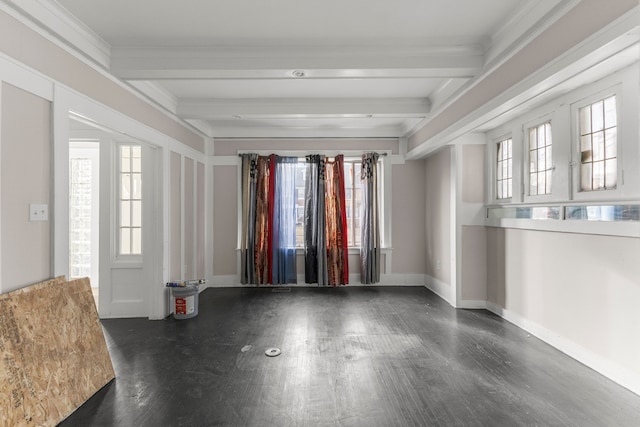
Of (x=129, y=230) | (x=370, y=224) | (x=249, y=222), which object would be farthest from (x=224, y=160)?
(x=370, y=224)

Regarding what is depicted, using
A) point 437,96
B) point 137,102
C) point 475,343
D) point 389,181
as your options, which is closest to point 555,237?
point 475,343

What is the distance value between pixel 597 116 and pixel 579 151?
0.31m

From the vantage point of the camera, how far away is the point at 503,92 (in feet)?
8.40

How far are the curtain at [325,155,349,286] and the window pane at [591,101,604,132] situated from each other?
3.23 m

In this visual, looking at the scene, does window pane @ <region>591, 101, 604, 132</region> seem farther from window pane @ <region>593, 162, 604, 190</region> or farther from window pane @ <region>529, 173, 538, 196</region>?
window pane @ <region>529, 173, 538, 196</region>

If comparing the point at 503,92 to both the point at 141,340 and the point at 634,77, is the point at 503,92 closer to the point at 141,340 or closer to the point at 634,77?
the point at 634,77

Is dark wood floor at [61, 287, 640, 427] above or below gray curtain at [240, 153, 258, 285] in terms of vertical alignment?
below

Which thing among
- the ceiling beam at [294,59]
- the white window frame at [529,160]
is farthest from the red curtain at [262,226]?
the white window frame at [529,160]

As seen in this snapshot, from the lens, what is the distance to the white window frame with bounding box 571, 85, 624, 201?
227cm

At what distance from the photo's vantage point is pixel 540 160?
10.4 feet

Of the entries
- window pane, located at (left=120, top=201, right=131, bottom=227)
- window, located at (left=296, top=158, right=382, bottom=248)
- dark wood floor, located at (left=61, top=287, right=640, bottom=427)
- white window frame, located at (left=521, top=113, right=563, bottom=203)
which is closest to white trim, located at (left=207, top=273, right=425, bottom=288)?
window, located at (left=296, top=158, right=382, bottom=248)

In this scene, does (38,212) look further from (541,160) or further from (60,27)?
(541,160)

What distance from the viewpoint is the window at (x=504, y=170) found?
3.66 metres

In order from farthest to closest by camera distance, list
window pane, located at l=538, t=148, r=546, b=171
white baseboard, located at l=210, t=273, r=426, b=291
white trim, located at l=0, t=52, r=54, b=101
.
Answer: white baseboard, located at l=210, t=273, r=426, b=291 < window pane, located at l=538, t=148, r=546, b=171 < white trim, located at l=0, t=52, r=54, b=101
